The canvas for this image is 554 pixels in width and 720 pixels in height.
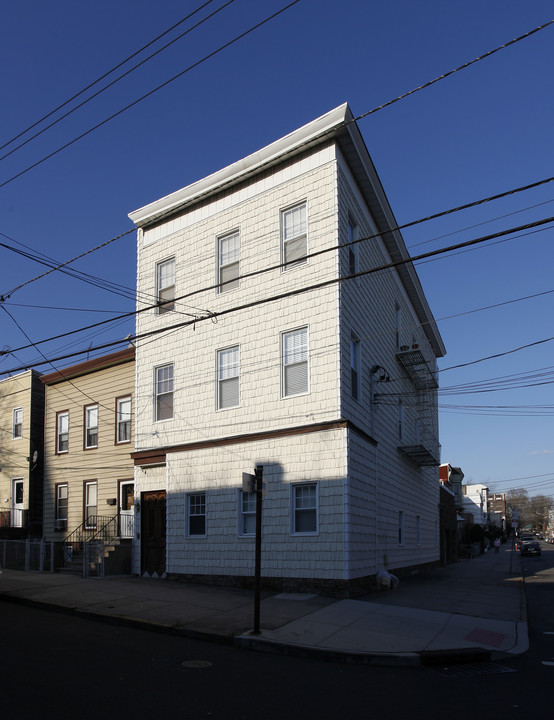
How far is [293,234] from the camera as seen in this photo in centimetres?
1773

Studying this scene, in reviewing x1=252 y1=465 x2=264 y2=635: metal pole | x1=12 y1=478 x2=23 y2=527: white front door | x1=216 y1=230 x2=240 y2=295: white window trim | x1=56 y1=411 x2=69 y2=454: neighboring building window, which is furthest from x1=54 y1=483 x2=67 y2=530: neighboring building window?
x1=252 y1=465 x2=264 y2=635: metal pole

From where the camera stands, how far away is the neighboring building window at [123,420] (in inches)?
862

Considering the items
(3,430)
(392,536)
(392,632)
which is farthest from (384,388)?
(3,430)

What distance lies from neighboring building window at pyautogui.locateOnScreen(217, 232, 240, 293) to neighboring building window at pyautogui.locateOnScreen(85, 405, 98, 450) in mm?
7740

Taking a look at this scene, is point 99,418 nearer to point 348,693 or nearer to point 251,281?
point 251,281

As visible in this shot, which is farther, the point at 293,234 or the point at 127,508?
the point at 127,508

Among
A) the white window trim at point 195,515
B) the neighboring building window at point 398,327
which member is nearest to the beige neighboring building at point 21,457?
the white window trim at point 195,515

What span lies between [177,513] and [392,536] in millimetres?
7003

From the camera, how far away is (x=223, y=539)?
17.3m

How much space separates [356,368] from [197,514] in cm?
610

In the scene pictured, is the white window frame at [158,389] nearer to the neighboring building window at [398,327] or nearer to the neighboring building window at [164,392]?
the neighboring building window at [164,392]

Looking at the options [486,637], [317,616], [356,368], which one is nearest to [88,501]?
[356,368]

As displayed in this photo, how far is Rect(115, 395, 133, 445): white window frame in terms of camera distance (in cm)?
2183

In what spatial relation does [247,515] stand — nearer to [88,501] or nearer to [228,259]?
[228,259]
